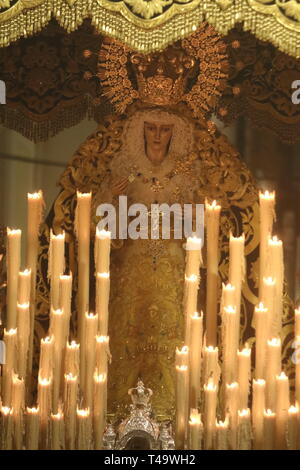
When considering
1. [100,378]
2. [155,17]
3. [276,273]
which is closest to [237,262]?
[276,273]

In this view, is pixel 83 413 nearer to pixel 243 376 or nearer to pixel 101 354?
pixel 101 354

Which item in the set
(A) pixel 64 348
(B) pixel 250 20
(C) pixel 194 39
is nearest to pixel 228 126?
(C) pixel 194 39

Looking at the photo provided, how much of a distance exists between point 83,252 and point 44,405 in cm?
53

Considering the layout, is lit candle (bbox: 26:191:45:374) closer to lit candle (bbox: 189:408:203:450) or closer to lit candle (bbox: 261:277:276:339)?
lit candle (bbox: 189:408:203:450)

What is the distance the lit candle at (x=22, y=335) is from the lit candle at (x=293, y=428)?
0.84 metres

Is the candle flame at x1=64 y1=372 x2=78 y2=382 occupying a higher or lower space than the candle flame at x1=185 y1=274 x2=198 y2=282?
lower

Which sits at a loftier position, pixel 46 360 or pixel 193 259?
pixel 193 259

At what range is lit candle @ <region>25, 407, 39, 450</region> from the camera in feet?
9.06

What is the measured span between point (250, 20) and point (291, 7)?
125 mm

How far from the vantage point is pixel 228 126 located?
10.4 ft

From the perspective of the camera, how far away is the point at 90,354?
284 cm

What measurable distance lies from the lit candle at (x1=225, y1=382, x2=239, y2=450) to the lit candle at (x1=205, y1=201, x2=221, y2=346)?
0.33 metres

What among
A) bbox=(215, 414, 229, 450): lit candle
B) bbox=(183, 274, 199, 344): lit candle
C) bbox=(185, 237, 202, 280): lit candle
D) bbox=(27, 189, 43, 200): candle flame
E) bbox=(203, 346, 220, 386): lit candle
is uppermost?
bbox=(27, 189, 43, 200): candle flame

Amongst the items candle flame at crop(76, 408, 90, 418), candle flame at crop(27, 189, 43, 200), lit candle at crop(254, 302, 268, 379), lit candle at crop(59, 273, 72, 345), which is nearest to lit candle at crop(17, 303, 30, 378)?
lit candle at crop(59, 273, 72, 345)
